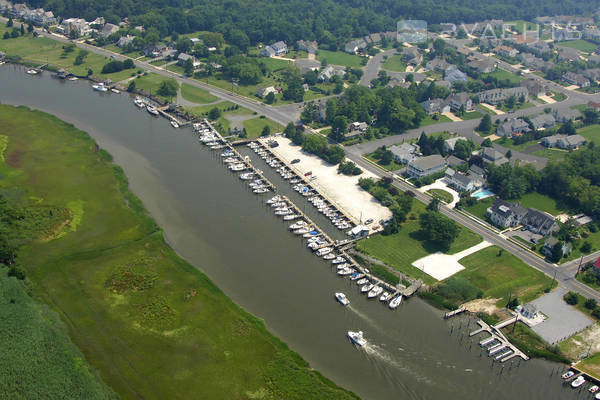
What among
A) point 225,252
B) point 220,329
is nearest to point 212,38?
point 225,252

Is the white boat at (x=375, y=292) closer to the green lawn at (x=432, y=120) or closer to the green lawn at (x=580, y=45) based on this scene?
the green lawn at (x=432, y=120)

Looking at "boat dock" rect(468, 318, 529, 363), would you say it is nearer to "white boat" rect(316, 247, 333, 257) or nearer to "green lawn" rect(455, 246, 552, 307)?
"green lawn" rect(455, 246, 552, 307)

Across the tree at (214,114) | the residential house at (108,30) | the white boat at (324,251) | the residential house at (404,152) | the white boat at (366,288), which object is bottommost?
the white boat at (366,288)

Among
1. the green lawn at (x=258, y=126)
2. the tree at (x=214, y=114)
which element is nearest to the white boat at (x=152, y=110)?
the tree at (x=214, y=114)

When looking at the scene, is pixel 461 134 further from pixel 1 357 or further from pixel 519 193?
pixel 1 357

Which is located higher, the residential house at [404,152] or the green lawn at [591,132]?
the residential house at [404,152]

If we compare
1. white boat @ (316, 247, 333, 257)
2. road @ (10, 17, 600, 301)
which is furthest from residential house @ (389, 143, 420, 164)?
white boat @ (316, 247, 333, 257)
